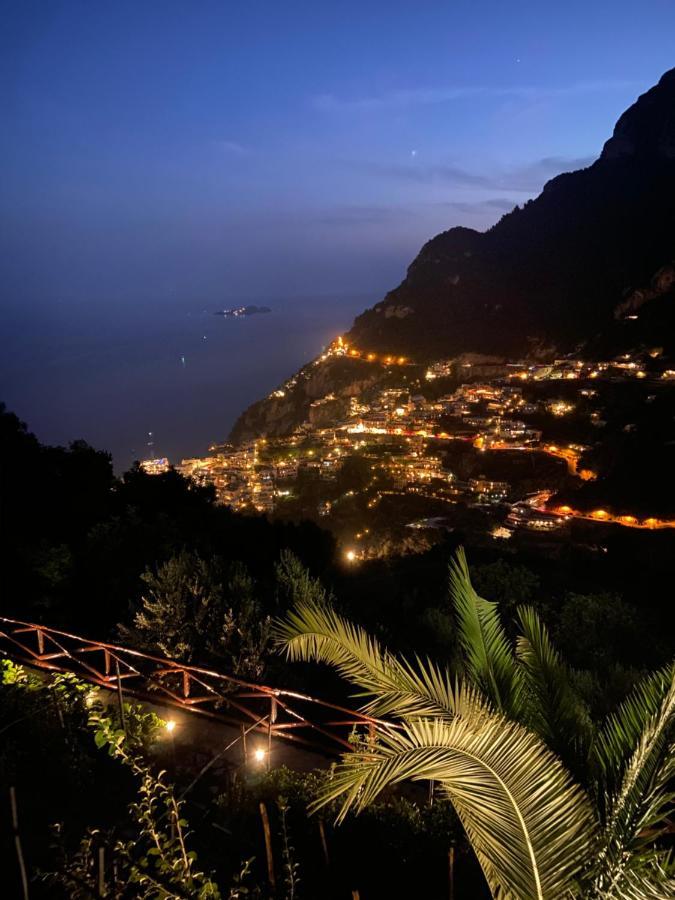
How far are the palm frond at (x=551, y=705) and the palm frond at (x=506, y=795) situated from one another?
19.3 inches

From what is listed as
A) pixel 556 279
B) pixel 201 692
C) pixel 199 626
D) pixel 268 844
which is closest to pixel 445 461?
pixel 199 626

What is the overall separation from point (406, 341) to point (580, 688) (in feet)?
237

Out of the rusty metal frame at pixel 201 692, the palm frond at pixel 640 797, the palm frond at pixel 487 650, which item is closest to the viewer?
the palm frond at pixel 640 797

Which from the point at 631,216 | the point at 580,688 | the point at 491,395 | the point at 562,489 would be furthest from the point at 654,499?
the point at 631,216

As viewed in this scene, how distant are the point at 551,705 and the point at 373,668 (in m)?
0.91

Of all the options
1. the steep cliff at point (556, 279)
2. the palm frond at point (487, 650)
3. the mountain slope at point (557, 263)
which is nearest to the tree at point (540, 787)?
the palm frond at point (487, 650)

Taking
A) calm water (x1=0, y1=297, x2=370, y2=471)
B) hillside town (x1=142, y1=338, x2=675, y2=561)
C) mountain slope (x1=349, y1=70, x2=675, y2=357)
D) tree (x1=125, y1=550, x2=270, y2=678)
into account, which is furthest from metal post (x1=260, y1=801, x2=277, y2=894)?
calm water (x1=0, y1=297, x2=370, y2=471)

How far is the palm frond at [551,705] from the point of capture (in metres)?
2.63

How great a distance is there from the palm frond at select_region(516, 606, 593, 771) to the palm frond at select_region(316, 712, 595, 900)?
49 centimetres

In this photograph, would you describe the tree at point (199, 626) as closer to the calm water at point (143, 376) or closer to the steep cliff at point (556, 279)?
the steep cliff at point (556, 279)

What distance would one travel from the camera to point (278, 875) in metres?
2.88

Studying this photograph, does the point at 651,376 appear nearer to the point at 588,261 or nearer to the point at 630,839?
the point at 588,261

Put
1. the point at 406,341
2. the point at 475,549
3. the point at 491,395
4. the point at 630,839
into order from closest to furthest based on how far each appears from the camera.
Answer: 1. the point at 630,839
2. the point at 475,549
3. the point at 491,395
4. the point at 406,341

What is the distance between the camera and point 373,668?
2.68 meters
